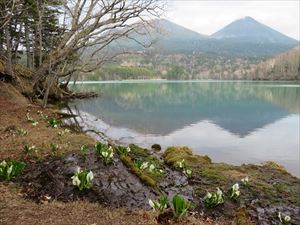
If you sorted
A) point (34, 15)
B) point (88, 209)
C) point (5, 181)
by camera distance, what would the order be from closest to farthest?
point (88, 209) → point (5, 181) → point (34, 15)

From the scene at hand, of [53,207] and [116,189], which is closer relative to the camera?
[53,207]

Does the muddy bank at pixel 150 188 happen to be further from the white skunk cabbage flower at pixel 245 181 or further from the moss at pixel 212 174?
the white skunk cabbage flower at pixel 245 181

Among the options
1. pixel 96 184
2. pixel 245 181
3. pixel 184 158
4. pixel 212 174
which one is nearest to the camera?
pixel 96 184

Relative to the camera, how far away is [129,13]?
2117 centimetres

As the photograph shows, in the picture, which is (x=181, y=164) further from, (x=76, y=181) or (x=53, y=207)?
(x=53, y=207)

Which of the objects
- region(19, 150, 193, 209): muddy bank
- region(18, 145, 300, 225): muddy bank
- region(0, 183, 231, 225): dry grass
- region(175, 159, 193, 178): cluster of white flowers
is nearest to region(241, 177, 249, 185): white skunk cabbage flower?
region(18, 145, 300, 225): muddy bank

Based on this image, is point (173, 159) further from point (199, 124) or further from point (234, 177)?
point (199, 124)

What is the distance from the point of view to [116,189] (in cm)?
716

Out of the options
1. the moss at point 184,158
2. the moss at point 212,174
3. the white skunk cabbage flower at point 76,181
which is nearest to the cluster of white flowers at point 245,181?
the moss at point 212,174

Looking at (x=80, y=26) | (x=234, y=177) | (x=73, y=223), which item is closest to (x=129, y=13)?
(x=80, y=26)

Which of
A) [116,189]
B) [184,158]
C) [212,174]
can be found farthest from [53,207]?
[184,158]

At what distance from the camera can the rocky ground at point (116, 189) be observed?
5.96 meters

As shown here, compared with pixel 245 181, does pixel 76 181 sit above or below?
above

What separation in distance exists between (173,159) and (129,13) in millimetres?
12363
